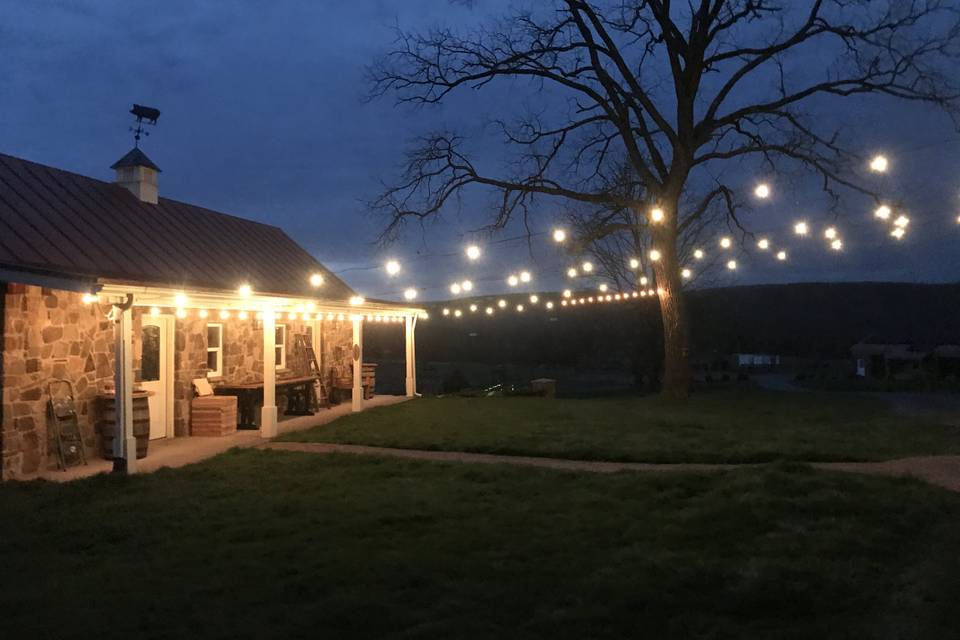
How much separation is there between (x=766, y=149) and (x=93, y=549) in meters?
16.7

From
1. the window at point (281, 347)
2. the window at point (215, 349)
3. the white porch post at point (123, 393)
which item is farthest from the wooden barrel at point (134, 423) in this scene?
the window at point (281, 347)

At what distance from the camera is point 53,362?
31.8 feet

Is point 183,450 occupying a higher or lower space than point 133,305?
lower

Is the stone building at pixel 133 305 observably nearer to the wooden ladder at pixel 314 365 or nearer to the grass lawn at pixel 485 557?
the wooden ladder at pixel 314 365

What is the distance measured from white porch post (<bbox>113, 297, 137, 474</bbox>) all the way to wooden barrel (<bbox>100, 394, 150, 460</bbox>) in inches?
17.2

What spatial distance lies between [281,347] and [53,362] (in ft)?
21.9

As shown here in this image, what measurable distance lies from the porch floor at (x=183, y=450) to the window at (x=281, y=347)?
1464 millimetres

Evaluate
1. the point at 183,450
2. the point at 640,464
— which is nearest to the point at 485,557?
the point at 640,464

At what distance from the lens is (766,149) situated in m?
18.5

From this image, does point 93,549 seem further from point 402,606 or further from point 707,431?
point 707,431

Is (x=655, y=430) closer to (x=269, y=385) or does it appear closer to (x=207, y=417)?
(x=269, y=385)

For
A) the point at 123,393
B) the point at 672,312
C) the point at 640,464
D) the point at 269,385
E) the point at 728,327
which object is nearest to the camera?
the point at 123,393

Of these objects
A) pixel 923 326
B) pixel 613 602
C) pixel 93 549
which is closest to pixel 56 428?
pixel 93 549

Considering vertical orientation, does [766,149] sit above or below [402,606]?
above
